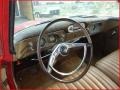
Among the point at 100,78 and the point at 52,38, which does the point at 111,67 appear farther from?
the point at 52,38

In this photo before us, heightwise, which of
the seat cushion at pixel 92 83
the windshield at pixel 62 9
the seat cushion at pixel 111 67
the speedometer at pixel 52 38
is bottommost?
the seat cushion at pixel 92 83

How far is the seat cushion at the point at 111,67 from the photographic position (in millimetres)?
2043

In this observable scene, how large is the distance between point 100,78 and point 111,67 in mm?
Answer: 237

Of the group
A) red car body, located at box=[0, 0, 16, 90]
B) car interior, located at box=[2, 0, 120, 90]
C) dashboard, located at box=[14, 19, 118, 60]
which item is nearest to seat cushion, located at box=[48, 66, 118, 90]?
car interior, located at box=[2, 0, 120, 90]

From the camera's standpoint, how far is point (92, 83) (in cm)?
189

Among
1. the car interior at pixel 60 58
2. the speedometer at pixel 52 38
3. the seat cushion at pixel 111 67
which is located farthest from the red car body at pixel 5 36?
the seat cushion at pixel 111 67

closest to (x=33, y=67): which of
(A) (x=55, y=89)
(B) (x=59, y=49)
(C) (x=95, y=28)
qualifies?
(A) (x=55, y=89)

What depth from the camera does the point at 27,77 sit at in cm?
212

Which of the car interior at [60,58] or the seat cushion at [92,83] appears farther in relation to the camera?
the seat cushion at [92,83]

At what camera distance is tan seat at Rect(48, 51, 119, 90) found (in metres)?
1.85

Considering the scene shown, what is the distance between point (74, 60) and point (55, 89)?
698mm

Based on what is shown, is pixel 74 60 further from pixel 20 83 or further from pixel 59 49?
pixel 59 49

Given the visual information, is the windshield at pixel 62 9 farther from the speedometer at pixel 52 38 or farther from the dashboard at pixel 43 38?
the speedometer at pixel 52 38

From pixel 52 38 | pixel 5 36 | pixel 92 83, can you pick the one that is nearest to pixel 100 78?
pixel 92 83
